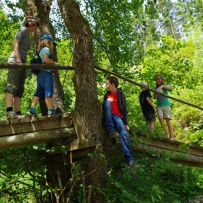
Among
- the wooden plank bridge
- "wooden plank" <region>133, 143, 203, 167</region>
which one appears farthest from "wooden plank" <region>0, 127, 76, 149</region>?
"wooden plank" <region>133, 143, 203, 167</region>

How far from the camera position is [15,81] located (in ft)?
19.0

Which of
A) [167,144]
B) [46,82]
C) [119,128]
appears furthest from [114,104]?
[167,144]

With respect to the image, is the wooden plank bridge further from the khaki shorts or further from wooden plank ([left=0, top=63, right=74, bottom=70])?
the khaki shorts

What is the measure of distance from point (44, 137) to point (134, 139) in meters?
1.64

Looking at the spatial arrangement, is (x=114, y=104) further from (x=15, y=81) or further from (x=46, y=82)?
(x=15, y=81)

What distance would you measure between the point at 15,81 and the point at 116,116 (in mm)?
1665

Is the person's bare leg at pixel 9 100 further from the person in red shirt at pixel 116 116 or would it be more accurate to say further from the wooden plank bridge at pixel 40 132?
the person in red shirt at pixel 116 116

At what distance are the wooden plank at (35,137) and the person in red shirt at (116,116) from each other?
23.4 inches

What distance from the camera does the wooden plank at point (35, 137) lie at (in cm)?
496

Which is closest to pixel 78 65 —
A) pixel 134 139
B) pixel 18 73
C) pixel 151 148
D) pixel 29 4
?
pixel 18 73

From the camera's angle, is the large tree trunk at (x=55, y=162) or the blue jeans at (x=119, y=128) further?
the large tree trunk at (x=55, y=162)

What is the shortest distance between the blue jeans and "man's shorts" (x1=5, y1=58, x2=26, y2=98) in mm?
1410

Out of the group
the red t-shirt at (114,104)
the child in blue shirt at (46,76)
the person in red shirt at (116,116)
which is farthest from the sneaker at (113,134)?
the child in blue shirt at (46,76)

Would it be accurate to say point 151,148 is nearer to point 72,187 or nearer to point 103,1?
point 72,187
